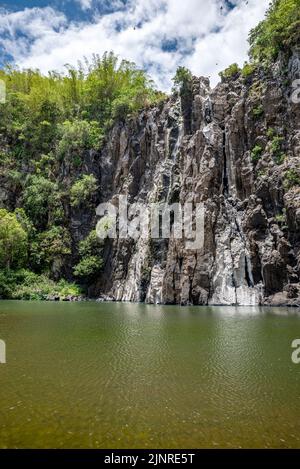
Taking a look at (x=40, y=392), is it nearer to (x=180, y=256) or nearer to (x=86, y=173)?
(x=180, y=256)

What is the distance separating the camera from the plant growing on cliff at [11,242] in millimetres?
43281

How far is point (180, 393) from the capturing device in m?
8.59

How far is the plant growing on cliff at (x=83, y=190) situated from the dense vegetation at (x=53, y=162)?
0.13 meters

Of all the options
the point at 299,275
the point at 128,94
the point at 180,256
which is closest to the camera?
the point at 299,275

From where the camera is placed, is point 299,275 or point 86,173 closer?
point 299,275

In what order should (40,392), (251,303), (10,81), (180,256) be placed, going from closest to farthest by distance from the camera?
(40,392)
(251,303)
(180,256)
(10,81)

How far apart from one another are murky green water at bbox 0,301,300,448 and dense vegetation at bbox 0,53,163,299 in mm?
29097

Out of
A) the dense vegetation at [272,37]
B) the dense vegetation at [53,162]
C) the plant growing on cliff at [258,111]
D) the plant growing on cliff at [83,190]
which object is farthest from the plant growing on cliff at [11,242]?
the dense vegetation at [272,37]

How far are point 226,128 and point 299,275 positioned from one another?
17613mm

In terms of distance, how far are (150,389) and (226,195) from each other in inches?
1150

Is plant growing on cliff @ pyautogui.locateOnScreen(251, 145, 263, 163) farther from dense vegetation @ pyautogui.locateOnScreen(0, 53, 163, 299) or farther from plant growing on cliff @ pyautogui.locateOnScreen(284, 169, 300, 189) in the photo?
dense vegetation @ pyautogui.locateOnScreen(0, 53, 163, 299)

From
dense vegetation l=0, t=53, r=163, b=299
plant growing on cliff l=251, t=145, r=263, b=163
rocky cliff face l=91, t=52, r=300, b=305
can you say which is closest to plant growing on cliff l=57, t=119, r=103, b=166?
dense vegetation l=0, t=53, r=163, b=299

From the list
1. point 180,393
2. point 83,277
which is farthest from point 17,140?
point 180,393

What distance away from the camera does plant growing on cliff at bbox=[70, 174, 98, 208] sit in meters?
48.9
